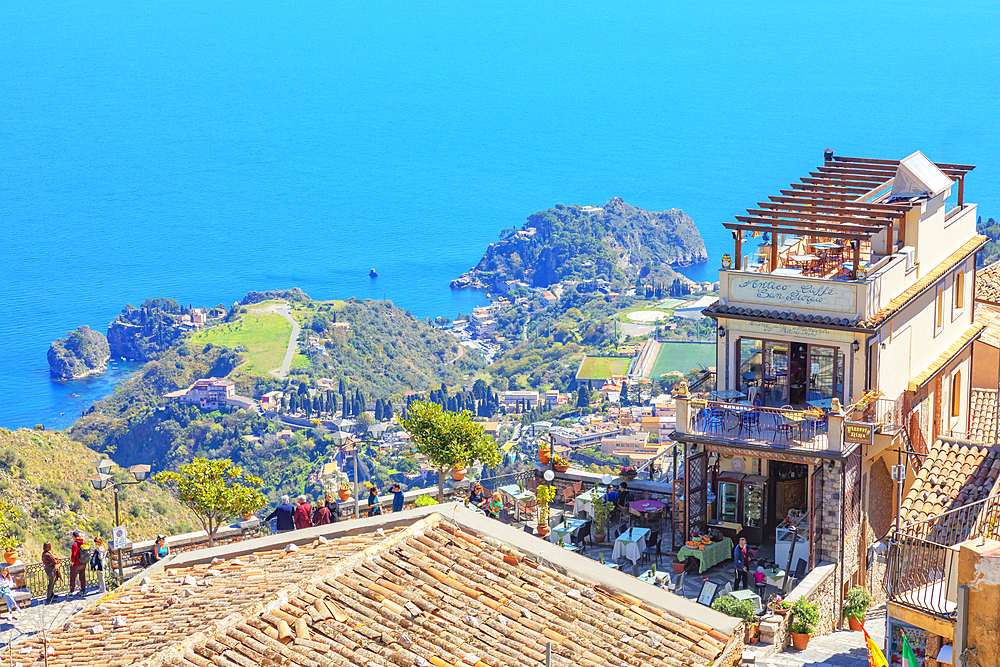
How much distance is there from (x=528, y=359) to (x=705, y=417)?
169m

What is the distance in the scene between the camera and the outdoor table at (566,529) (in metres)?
22.6

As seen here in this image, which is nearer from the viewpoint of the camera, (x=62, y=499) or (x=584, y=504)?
(x=584, y=504)

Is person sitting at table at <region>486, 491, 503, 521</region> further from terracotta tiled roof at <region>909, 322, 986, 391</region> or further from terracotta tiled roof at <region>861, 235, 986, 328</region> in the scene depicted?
terracotta tiled roof at <region>909, 322, 986, 391</region>

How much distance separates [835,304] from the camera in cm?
2202

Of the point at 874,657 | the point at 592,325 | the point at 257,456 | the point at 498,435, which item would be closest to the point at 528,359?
the point at 592,325

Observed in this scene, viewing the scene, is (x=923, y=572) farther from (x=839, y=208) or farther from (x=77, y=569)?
(x=77, y=569)

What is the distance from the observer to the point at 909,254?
23969 mm

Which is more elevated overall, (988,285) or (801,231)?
(801,231)

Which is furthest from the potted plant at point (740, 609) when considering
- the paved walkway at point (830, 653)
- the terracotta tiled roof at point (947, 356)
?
the terracotta tiled roof at point (947, 356)

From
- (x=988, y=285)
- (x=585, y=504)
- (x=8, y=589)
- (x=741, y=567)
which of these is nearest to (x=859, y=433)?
(x=741, y=567)

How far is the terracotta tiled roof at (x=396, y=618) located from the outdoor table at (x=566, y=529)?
33.5 feet

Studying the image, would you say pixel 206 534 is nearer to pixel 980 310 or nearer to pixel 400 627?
pixel 400 627

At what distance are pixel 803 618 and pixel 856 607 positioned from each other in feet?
9.38

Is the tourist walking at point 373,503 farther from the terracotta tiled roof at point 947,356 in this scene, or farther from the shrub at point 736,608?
the terracotta tiled roof at point 947,356
